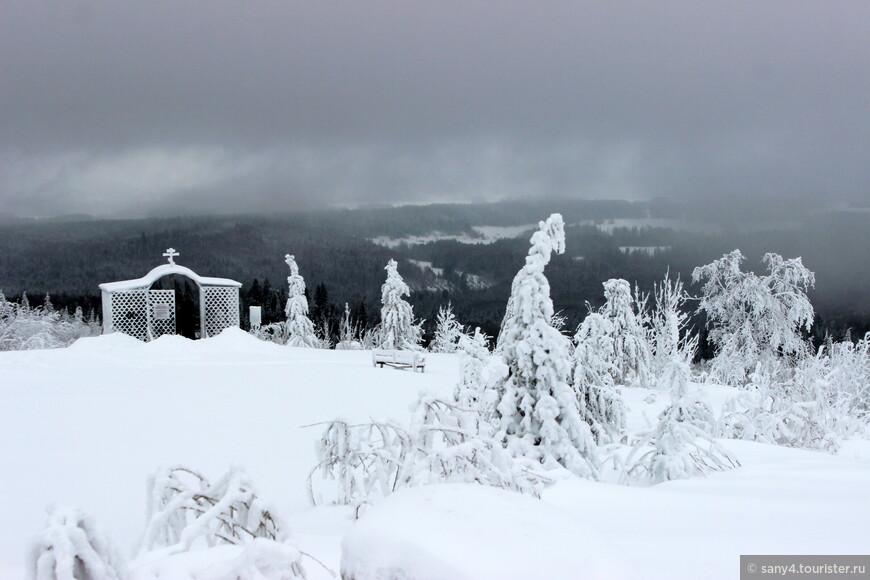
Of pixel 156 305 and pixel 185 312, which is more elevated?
pixel 156 305

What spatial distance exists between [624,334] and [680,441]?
35.1 feet

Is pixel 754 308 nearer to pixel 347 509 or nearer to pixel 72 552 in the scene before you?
pixel 347 509

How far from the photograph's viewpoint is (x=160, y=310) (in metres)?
21.3

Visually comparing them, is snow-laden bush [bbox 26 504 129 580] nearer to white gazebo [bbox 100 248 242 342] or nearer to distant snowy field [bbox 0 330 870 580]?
distant snowy field [bbox 0 330 870 580]

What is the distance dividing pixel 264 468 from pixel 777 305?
2385 cm

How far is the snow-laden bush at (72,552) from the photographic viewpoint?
151 centimetres

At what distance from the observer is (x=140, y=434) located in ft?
26.8

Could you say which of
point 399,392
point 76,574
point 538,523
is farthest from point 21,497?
point 399,392

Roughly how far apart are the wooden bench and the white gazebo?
8.69 m

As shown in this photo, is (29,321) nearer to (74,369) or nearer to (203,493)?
(74,369)

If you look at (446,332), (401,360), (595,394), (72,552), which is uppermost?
(72,552)

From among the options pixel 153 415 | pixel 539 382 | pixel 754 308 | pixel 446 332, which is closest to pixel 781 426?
pixel 539 382

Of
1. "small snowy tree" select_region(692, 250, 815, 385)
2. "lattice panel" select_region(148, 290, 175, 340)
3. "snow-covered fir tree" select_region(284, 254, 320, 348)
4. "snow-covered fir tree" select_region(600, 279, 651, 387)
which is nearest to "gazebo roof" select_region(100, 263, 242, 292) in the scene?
"lattice panel" select_region(148, 290, 175, 340)

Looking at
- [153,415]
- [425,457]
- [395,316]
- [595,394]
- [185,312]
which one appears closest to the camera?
[425,457]
